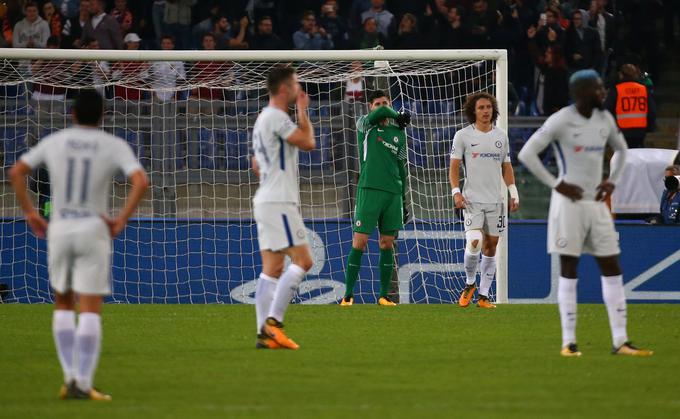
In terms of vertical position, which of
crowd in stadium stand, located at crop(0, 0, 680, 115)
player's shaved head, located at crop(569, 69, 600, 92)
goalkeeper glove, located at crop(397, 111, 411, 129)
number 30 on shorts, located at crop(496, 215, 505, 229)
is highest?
crowd in stadium stand, located at crop(0, 0, 680, 115)

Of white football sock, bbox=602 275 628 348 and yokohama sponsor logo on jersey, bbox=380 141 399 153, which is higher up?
yokohama sponsor logo on jersey, bbox=380 141 399 153

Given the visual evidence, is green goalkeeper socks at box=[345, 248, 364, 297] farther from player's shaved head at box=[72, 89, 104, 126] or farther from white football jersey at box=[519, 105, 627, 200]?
player's shaved head at box=[72, 89, 104, 126]

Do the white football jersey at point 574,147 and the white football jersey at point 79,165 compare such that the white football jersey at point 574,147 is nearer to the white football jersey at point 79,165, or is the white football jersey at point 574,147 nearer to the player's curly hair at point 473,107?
the white football jersey at point 79,165

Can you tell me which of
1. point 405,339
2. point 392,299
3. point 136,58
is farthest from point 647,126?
point 405,339

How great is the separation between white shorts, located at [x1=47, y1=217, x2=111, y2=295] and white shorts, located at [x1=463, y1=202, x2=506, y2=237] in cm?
675

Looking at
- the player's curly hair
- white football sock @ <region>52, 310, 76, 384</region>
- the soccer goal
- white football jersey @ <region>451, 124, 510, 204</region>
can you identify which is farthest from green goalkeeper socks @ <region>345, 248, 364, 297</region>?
white football sock @ <region>52, 310, 76, 384</region>

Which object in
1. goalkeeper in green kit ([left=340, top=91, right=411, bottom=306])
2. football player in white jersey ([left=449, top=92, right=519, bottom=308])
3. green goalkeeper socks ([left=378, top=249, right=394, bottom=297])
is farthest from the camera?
green goalkeeper socks ([left=378, top=249, right=394, bottom=297])

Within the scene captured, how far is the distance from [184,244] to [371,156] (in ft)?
10.1

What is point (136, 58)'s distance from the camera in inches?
554

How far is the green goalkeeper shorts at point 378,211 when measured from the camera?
531 inches

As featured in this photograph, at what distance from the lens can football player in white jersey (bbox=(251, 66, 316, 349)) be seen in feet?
30.2

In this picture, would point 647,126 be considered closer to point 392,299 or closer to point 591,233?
point 392,299

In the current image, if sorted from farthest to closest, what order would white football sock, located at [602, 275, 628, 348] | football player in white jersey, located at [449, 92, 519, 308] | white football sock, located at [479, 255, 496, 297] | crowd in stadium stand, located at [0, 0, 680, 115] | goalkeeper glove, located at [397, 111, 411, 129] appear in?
crowd in stadium stand, located at [0, 0, 680, 115] < goalkeeper glove, located at [397, 111, 411, 129] < white football sock, located at [479, 255, 496, 297] < football player in white jersey, located at [449, 92, 519, 308] < white football sock, located at [602, 275, 628, 348]

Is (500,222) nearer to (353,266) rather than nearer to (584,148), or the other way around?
(353,266)
